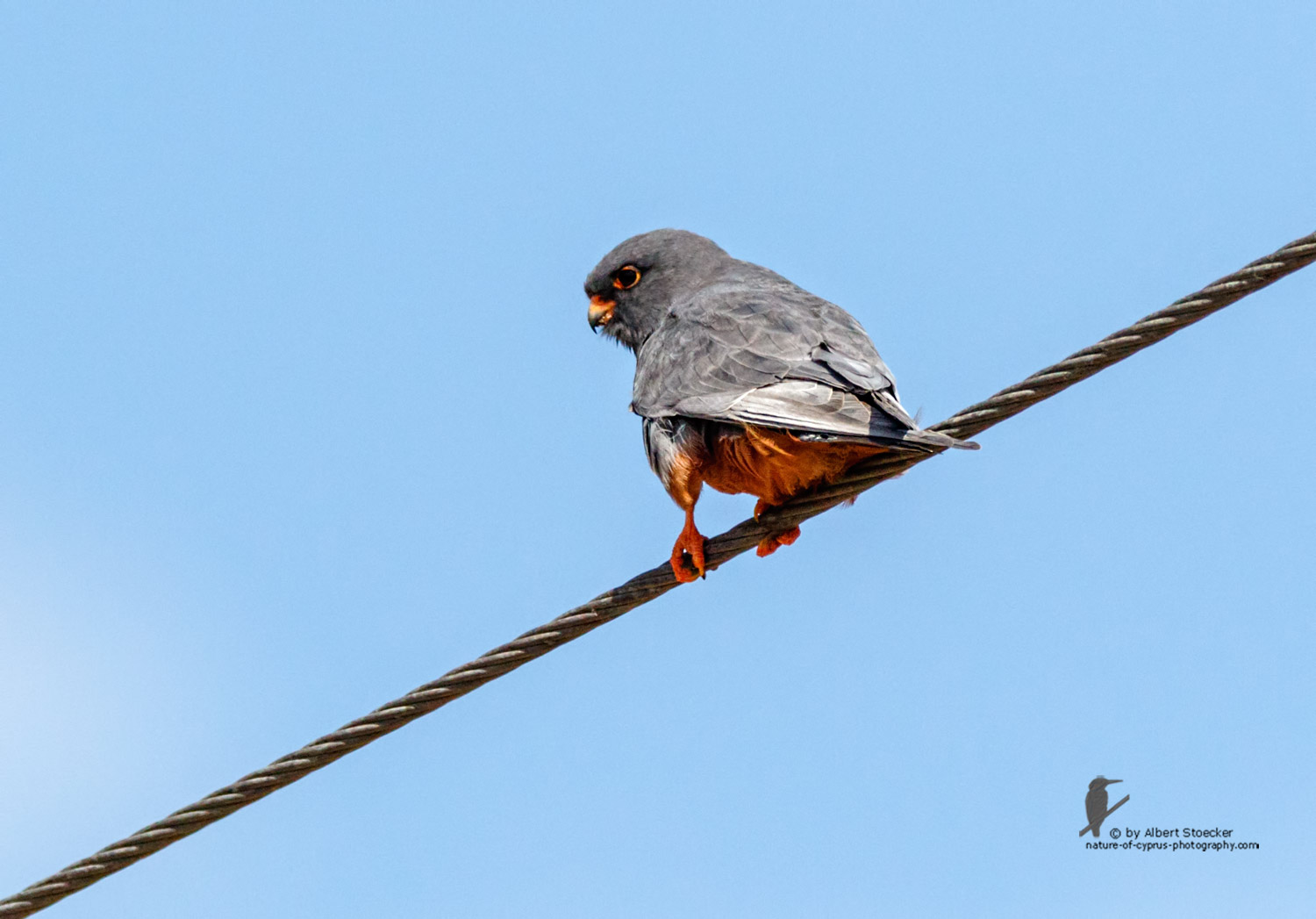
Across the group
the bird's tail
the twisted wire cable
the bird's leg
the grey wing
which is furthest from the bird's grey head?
the bird's tail

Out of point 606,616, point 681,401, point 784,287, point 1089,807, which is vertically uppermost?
point 784,287

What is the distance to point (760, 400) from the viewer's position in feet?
18.5

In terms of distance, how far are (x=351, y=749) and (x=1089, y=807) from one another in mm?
5351

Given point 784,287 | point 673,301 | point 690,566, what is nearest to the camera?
point 690,566

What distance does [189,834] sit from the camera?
4.87 metres

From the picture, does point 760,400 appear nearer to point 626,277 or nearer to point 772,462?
point 772,462

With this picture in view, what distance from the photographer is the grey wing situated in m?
5.20

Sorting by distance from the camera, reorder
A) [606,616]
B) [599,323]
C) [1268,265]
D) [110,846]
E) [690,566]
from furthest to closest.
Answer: [599,323], [690,566], [606,616], [110,846], [1268,265]

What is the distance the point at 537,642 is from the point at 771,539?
56.5 inches

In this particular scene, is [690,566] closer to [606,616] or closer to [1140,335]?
[606,616]

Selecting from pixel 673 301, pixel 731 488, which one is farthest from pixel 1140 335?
pixel 673 301

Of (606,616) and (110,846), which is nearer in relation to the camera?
(110,846)

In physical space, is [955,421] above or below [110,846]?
above

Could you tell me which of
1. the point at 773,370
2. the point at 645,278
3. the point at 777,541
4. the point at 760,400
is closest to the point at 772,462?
the point at 760,400
